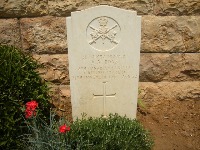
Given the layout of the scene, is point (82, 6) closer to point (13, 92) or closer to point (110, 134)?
point (13, 92)

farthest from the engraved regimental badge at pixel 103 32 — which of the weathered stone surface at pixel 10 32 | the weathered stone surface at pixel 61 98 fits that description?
the weathered stone surface at pixel 10 32

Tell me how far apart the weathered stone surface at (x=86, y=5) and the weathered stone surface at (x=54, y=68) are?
55 centimetres

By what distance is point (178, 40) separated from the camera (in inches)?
150

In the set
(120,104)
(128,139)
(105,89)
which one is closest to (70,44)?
(105,89)

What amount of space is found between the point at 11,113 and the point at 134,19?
1.47 metres

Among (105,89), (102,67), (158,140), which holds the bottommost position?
(158,140)

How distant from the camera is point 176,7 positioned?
146 inches

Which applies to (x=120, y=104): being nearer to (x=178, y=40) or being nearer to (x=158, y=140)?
(x=158, y=140)

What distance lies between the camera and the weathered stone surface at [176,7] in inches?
146

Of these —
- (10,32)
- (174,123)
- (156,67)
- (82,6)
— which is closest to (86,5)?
(82,6)

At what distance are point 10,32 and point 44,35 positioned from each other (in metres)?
0.42

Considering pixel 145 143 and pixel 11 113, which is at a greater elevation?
pixel 11 113

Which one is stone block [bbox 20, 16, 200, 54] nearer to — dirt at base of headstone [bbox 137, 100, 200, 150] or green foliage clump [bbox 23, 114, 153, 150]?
dirt at base of headstone [bbox 137, 100, 200, 150]

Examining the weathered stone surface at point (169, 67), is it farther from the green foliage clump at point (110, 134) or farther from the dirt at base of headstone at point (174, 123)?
the green foliage clump at point (110, 134)
